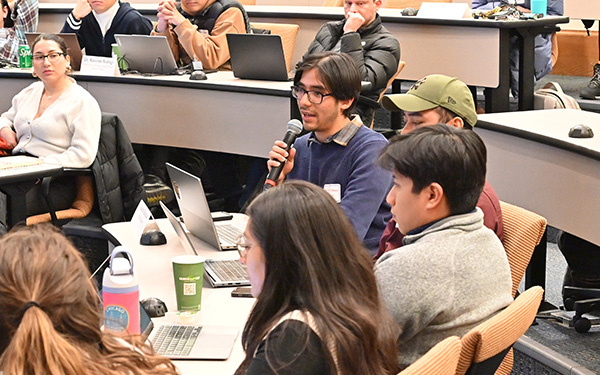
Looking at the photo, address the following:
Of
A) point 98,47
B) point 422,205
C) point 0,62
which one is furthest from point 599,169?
point 0,62

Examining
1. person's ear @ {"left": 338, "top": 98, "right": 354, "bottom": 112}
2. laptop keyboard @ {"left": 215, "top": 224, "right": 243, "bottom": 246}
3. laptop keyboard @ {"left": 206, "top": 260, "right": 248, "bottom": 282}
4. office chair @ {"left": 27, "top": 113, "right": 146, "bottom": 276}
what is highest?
person's ear @ {"left": 338, "top": 98, "right": 354, "bottom": 112}

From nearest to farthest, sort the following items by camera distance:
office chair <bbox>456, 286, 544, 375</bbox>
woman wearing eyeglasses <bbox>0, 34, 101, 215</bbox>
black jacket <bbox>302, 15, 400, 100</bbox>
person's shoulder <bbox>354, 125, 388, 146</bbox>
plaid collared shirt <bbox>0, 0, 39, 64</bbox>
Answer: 1. office chair <bbox>456, 286, 544, 375</bbox>
2. person's shoulder <bbox>354, 125, 388, 146</bbox>
3. woman wearing eyeglasses <bbox>0, 34, 101, 215</bbox>
4. black jacket <bbox>302, 15, 400, 100</bbox>
5. plaid collared shirt <bbox>0, 0, 39, 64</bbox>

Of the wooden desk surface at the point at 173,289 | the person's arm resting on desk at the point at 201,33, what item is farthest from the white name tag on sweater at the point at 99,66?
the wooden desk surface at the point at 173,289

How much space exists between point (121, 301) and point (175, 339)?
0.14 m

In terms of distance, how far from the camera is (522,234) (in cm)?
215

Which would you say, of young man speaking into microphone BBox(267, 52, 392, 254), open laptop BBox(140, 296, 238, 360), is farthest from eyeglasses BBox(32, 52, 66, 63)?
open laptop BBox(140, 296, 238, 360)

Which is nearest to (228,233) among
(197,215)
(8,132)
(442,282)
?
(197,215)

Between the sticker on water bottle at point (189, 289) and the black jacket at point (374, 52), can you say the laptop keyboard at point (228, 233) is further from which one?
the black jacket at point (374, 52)

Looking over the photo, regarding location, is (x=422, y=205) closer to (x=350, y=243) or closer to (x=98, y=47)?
(x=350, y=243)

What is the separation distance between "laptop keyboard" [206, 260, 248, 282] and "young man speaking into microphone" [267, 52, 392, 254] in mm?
415

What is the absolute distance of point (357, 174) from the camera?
2582 mm

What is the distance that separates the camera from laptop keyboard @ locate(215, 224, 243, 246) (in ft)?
8.23

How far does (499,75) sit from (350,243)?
3258 mm

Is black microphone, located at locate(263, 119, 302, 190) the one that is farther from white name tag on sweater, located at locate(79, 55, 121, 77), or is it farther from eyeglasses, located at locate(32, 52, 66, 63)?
white name tag on sweater, located at locate(79, 55, 121, 77)
